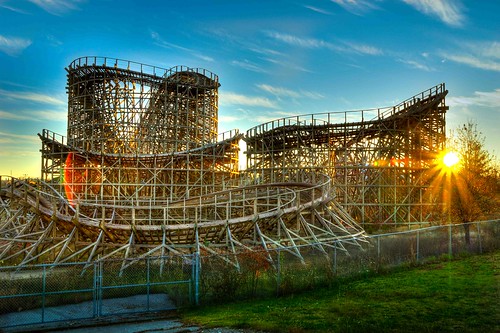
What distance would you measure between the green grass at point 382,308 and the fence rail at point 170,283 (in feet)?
1.94

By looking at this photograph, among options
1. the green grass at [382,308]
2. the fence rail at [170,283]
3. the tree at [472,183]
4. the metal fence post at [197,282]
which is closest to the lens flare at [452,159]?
the tree at [472,183]

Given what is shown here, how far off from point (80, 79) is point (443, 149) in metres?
38.5

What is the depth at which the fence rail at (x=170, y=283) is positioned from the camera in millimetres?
13102

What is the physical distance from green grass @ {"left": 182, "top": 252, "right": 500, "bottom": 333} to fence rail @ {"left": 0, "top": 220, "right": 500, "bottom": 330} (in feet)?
1.94

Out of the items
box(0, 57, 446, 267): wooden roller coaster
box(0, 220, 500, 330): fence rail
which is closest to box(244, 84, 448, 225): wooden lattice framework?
box(0, 57, 446, 267): wooden roller coaster

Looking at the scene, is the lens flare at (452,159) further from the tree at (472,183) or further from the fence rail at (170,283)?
the fence rail at (170,283)

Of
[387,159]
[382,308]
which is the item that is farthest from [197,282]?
[387,159]

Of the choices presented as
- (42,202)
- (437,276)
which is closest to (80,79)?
(42,202)

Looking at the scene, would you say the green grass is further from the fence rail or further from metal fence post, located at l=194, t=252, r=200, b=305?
the fence rail

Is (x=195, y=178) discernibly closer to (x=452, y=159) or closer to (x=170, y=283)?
(x=452, y=159)

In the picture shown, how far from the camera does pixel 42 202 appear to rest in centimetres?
2362

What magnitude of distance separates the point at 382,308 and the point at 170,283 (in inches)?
240

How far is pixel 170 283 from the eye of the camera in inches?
551

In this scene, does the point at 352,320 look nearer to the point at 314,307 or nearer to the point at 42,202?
the point at 314,307
